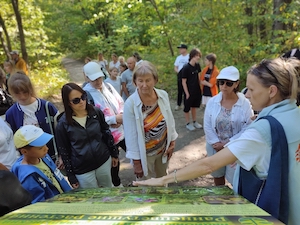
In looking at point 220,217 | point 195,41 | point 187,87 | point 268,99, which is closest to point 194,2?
point 195,41

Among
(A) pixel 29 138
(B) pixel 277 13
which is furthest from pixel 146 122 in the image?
(B) pixel 277 13

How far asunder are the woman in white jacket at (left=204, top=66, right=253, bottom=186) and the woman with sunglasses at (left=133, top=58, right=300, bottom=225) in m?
1.14

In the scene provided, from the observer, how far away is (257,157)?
4.77 ft

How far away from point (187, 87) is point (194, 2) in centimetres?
429

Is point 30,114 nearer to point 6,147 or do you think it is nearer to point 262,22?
point 6,147

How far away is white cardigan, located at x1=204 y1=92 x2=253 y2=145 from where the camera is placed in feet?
8.96

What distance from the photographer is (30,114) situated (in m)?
3.03

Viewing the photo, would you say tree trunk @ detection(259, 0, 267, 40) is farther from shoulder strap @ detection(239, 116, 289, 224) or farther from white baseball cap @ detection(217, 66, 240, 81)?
shoulder strap @ detection(239, 116, 289, 224)

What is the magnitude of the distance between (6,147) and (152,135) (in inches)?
63.0

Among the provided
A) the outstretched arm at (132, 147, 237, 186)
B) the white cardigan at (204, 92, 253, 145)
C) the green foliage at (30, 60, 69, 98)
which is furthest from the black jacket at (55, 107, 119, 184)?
the green foliage at (30, 60, 69, 98)

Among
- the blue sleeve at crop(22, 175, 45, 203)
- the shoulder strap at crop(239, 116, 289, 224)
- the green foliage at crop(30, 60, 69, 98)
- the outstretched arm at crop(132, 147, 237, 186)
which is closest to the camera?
the shoulder strap at crop(239, 116, 289, 224)

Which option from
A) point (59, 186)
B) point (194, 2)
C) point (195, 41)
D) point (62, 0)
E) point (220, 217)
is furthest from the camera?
point (62, 0)

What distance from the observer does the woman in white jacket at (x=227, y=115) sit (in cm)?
274

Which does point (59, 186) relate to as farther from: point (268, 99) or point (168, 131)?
point (268, 99)
